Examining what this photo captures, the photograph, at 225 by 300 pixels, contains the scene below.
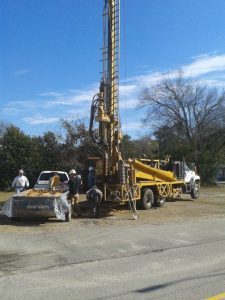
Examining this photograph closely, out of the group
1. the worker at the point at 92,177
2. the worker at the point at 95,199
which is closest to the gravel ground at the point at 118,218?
the worker at the point at 95,199

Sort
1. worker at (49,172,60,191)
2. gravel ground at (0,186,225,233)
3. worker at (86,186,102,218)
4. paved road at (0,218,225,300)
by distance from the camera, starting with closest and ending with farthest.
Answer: paved road at (0,218,225,300), gravel ground at (0,186,225,233), worker at (86,186,102,218), worker at (49,172,60,191)

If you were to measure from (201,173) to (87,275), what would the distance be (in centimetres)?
4328

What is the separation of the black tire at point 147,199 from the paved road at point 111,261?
5.56 meters

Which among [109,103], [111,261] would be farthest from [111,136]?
[111,261]

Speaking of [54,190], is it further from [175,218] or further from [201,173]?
[201,173]

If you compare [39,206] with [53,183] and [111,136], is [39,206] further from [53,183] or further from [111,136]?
[111,136]

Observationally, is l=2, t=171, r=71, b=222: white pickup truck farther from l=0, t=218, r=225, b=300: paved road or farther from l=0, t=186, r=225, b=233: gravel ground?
l=0, t=218, r=225, b=300: paved road

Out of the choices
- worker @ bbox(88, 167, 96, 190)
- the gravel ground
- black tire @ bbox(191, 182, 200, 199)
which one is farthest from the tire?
black tire @ bbox(191, 182, 200, 199)

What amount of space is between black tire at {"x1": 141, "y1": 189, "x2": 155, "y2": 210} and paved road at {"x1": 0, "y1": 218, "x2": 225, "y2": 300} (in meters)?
5.56

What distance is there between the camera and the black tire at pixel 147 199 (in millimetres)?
21634

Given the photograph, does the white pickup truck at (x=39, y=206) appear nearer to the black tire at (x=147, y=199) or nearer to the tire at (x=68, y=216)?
the tire at (x=68, y=216)

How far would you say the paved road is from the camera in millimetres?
7848

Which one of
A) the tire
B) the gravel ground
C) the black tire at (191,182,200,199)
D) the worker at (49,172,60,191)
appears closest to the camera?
the gravel ground

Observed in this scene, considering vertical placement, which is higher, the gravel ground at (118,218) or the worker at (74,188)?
the worker at (74,188)
